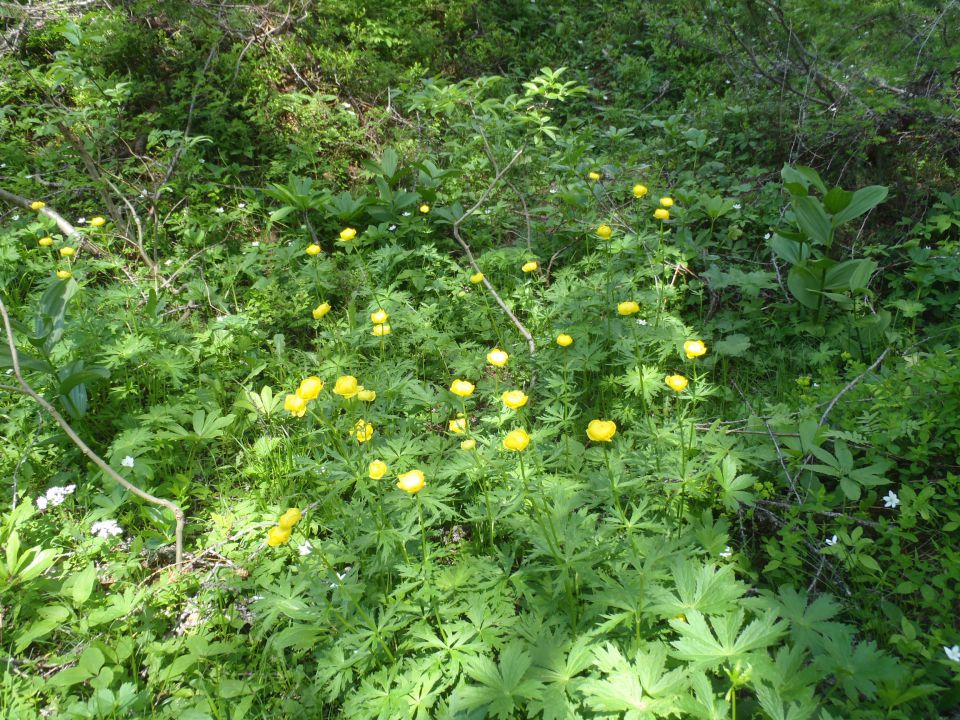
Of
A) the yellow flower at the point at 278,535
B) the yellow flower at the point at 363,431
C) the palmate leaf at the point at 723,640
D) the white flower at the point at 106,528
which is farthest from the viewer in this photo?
the white flower at the point at 106,528

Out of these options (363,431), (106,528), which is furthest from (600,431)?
(106,528)

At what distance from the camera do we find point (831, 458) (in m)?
1.75

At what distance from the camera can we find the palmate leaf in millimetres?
1194

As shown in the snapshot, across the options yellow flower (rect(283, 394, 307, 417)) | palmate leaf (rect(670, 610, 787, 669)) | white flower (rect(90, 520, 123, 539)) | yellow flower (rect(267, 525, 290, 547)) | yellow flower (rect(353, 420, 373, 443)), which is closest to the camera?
palmate leaf (rect(670, 610, 787, 669))

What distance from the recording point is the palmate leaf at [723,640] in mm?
1194

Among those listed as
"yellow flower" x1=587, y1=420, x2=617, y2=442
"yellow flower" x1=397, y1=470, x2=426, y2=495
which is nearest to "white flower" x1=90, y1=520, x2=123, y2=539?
"yellow flower" x1=397, y1=470, x2=426, y2=495

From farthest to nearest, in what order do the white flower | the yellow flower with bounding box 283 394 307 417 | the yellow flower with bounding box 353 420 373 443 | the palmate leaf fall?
the white flower → the yellow flower with bounding box 353 420 373 443 → the yellow flower with bounding box 283 394 307 417 → the palmate leaf

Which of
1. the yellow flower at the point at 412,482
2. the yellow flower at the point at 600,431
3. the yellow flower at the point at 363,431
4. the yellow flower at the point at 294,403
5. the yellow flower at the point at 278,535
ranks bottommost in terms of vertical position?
the yellow flower at the point at 363,431

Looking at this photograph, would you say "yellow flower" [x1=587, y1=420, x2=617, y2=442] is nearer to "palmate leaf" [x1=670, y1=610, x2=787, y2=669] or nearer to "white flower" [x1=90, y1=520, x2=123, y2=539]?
"palmate leaf" [x1=670, y1=610, x2=787, y2=669]

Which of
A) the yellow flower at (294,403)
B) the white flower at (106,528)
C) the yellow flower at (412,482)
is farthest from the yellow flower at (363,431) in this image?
the white flower at (106,528)

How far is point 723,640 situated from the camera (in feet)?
3.97

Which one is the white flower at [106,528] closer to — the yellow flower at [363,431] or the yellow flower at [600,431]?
the yellow flower at [363,431]

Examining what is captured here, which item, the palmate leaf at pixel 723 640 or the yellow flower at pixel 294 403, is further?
the yellow flower at pixel 294 403

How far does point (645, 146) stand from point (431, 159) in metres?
1.55
